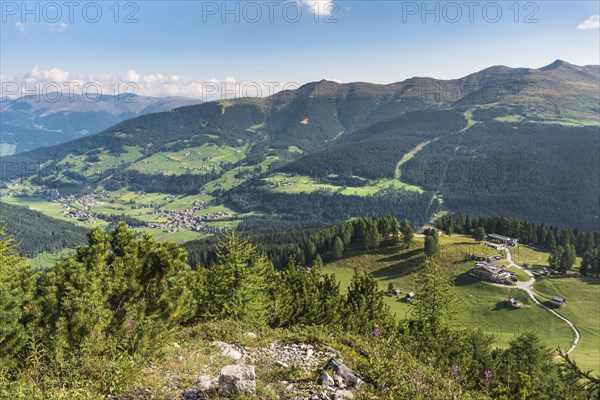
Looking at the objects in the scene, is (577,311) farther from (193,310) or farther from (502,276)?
(193,310)

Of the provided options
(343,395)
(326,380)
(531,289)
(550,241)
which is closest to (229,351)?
(326,380)

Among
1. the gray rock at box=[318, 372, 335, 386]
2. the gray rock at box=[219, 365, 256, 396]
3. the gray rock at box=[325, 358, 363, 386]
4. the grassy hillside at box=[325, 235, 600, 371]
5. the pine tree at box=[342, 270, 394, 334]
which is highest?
the gray rock at box=[219, 365, 256, 396]

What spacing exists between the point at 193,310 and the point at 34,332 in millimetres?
16089

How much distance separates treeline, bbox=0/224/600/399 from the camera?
13.4 metres

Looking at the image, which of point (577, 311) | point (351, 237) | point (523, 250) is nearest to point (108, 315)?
point (577, 311)

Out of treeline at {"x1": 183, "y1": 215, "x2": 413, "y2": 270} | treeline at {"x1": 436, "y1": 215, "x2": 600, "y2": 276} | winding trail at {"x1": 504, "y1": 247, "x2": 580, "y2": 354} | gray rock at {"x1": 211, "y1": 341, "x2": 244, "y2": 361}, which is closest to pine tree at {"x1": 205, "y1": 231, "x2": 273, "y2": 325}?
gray rock at {"x1": 211, "y1": 341, "x2": 244, "y2": 361}

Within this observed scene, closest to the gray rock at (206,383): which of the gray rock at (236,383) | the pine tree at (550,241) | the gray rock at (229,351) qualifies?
the gray rock at (236,383)

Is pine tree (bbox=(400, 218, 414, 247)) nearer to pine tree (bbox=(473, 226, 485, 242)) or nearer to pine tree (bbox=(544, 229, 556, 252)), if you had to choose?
pine tree (bbox=(473, 226, 485, 242))

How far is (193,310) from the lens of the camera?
31.8m

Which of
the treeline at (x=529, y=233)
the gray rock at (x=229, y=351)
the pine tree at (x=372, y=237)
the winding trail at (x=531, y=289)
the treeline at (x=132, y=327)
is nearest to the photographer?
the treeline at (x=132, y=327)

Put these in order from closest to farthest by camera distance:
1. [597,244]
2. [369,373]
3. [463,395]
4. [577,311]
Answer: [463,395], [369,373], [577,311], [597,244]

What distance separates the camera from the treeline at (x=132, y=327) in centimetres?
1336

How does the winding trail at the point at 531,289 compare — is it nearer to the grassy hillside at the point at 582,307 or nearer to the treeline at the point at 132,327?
the grassy hillside at the point at 582,307

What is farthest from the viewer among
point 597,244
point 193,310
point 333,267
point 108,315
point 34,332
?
point 597,244
